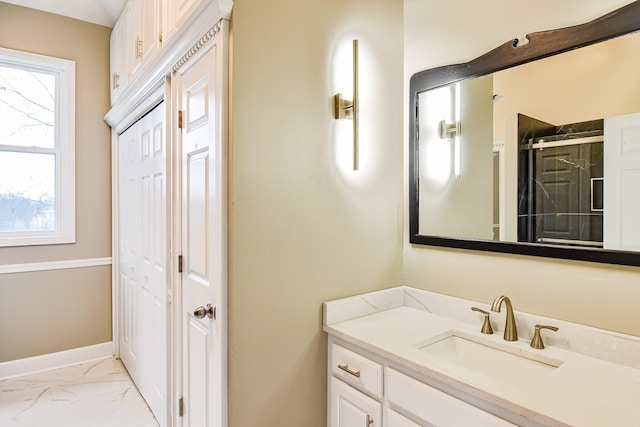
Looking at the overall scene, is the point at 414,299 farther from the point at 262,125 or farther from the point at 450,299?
the point at 262,125

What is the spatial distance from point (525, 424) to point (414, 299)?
93 centimetres

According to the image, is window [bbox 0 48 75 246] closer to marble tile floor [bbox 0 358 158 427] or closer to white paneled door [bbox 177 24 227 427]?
marble tile floor [bbox 0 358 158 427]

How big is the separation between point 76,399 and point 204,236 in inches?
74.6

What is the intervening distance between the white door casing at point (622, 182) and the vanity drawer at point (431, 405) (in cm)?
73

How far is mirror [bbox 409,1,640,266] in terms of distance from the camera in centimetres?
120

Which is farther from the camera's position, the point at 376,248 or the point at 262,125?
the point at 376,248

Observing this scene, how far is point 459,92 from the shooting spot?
1.70m

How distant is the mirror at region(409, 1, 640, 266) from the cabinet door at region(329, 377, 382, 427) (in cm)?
80

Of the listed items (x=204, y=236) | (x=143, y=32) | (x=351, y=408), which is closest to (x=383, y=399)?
(x=351, y=408)

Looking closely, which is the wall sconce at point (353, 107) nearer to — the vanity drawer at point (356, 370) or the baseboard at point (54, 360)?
the vanity drawer at point (356, 370)

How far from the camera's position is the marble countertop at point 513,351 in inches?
36.1

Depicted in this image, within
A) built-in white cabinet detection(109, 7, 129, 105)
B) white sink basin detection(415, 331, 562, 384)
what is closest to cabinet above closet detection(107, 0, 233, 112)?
built-in white cabinet detection(109, 7, 129, 105)

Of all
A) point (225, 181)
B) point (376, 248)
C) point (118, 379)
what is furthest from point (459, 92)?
point (118, 379)

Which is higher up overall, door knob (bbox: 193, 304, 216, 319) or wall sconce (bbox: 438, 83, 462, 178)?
wall sconce (bbox: 438, 83, 462, 178)
